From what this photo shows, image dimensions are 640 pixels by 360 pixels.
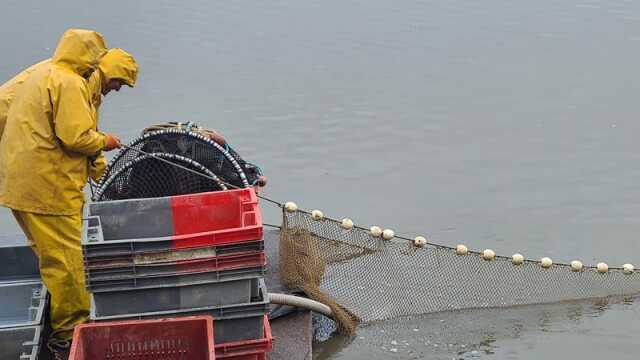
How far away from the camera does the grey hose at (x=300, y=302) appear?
5.64 metres

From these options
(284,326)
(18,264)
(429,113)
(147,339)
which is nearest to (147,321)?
(147,339)

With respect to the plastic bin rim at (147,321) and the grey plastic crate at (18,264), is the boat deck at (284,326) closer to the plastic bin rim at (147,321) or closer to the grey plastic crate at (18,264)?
the grey plastic crate at (18,264)

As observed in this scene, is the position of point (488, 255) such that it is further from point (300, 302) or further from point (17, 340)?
point (17, 340)

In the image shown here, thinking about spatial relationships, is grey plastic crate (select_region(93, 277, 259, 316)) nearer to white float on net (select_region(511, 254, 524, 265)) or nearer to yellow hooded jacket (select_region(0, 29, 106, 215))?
yellow hooded jacket (select_region(0, 29, 106, 215))

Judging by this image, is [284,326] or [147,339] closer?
[147,339]

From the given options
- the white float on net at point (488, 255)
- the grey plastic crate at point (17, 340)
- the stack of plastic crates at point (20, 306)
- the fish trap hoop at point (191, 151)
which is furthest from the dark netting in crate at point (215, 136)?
the white float on net at point (488, 255)

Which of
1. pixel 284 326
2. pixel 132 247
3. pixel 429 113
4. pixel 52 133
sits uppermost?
pixel 429 113

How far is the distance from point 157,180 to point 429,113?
657cm

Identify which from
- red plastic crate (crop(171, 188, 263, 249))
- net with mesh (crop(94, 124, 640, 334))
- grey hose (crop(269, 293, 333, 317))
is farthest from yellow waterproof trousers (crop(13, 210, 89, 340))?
net with mesh (crop(94, 124, 640, 334))

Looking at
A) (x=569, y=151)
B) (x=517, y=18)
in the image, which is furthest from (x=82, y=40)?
(x=517, y=18)

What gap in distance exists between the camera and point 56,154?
5027 millimetres

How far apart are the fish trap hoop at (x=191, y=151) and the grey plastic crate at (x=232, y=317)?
0.92 m

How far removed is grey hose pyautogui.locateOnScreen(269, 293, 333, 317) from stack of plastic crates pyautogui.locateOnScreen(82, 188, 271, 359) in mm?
659

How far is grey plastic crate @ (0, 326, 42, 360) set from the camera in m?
4.84
